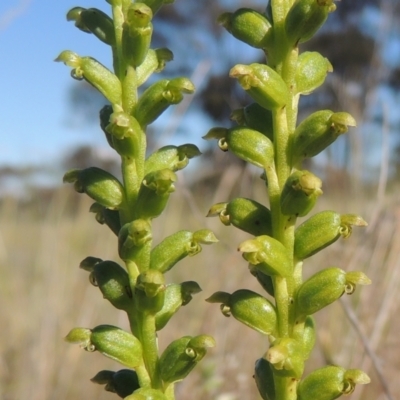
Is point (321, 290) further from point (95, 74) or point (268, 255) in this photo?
point (95, 74)

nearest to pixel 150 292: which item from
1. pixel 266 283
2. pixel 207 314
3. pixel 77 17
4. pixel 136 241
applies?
pixel 136 241

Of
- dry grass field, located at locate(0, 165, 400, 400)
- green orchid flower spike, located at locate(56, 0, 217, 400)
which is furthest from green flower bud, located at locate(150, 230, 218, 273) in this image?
dry grass field, located at locate(0, 165, 400, 400)

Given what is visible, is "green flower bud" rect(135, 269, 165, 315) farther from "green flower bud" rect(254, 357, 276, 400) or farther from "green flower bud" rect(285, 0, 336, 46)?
"green flower bud" rect(285, 0, 336, 46)

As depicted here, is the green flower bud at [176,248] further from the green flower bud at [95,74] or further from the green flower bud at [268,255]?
the green flower bud at [95,74]

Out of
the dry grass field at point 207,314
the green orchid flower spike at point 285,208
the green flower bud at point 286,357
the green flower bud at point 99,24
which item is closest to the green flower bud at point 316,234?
the green orchid flower spike at point 285,208

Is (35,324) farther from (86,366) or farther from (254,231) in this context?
(254,231)

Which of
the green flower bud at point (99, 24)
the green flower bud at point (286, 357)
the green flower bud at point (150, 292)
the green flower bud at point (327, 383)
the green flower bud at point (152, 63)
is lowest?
the green flower bud at point (327, 383)

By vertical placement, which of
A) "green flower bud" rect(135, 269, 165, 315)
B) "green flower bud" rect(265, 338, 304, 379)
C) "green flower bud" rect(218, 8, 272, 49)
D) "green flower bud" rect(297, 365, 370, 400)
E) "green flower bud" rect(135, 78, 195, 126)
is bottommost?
"green flower bud" rect(297, 365, 370, 400)
